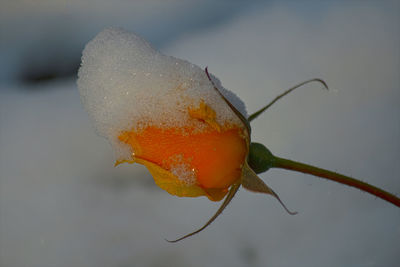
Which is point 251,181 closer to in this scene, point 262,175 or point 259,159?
point 259,159

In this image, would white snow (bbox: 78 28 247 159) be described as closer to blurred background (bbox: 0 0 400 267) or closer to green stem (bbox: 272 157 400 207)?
green stem (bbox: 272 157 400 207)

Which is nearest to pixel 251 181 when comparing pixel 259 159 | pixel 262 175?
pixel 259 159

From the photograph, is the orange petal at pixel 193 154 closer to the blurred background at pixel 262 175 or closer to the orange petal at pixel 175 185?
the orange petal at pixel 175 185

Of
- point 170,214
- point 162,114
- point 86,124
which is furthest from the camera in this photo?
point 86,124

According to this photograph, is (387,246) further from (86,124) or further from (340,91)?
(86,124)

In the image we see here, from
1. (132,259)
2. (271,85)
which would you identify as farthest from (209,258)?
(271,85)

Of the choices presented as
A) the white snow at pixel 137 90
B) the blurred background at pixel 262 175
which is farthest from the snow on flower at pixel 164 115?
the blurred background at pixel 262 175
